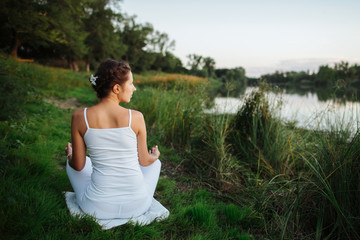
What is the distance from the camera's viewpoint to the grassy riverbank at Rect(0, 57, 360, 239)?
5.69 ft

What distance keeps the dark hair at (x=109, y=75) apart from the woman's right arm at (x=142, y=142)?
262 millimetres

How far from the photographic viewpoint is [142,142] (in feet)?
5.94

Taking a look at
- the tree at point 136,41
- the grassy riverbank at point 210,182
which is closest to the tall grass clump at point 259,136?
the grassy riverbank at point 210,182

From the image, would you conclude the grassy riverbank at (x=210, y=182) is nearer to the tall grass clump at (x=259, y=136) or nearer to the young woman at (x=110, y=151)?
the tall grass clump at (x=259, y=136)

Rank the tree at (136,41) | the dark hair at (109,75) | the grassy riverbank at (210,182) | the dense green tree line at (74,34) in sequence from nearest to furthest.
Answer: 1. the dark hair at (109,75)
2. the grassy riverbank at (210,182)
3. the dense green tree line at (74,34)
4. the tree at (136,41)

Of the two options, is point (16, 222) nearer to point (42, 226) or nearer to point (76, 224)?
point (42, 226)

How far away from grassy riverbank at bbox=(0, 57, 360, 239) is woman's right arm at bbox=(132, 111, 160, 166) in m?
0.53

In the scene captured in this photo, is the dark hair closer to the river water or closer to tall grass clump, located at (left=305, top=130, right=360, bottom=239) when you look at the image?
tall grass clump, located at (left=305, top=130, right=360, bottom=239)

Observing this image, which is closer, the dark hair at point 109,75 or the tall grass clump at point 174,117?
the dark hair at point 109,75

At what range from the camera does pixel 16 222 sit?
58.8 inches

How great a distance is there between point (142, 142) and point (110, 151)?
0.26m

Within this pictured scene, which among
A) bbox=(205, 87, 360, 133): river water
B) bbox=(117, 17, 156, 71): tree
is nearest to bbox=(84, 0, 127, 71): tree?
bbox=(117, 17, 156, 71): tree

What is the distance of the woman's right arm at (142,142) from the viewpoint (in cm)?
169

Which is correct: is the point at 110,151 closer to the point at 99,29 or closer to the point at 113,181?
the point at 113,181
